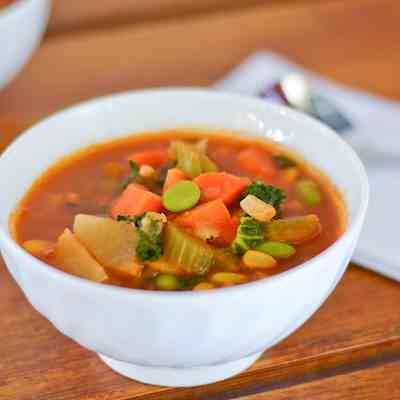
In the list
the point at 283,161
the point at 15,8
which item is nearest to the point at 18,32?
the point at 15,8

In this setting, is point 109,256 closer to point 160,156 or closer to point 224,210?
point 224,210

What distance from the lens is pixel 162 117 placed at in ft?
6.66

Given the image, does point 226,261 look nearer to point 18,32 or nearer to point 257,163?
point 257,163

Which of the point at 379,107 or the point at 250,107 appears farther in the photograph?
the point at 379,107

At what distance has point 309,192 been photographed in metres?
1.80

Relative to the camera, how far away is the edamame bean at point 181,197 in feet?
5.37

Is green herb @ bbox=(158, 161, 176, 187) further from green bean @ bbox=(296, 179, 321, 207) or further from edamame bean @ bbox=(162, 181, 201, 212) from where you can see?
green bean @ bbox=(296, 179, 321, 207)

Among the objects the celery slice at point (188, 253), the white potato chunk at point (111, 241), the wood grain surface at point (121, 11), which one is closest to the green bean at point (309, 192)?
the celery slice at point (188, 253)

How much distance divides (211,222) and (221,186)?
133mm

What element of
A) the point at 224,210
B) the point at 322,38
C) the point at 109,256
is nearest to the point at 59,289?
the point at 109,256

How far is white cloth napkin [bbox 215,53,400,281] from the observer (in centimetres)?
187

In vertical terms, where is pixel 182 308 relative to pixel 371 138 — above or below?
above

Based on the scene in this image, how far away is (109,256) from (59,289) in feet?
0.71

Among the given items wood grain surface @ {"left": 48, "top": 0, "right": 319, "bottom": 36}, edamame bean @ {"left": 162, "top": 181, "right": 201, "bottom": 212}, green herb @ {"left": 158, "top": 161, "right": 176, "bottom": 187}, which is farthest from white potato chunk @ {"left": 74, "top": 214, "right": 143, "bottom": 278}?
wood grain surface @ {"left": 48, "top": 0, "right": 319, "bottom": 36}
